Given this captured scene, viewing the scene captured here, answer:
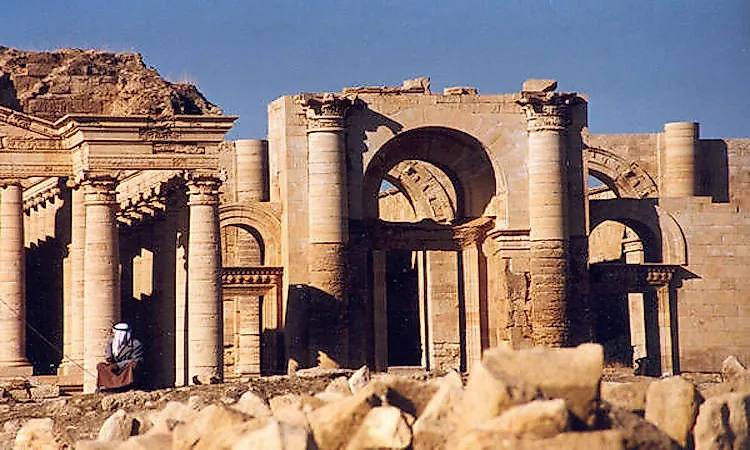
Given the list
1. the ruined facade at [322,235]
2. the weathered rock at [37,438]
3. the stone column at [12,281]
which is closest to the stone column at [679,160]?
the ruined facade at [322,235]

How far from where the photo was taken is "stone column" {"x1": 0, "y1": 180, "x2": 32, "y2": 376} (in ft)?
109

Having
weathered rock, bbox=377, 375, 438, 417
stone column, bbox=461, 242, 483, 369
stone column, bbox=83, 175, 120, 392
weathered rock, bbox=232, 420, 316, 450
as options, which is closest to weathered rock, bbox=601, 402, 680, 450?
weathered rock, bbox=377, 375, 438, 417

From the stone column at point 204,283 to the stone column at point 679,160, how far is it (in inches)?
722

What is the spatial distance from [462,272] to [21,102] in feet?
34.5

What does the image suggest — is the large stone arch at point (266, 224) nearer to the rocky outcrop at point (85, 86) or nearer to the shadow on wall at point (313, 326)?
the shadow on wall at point (313, 326)

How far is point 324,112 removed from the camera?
38938 mm

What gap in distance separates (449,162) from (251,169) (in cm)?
608

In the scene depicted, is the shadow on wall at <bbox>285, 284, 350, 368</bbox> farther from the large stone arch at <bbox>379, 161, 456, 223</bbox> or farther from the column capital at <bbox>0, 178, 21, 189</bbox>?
the column capital at <bbox>0, 178, 21, 189</bbox>

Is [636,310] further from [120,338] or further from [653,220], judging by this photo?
[120,338]

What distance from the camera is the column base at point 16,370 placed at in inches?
1286

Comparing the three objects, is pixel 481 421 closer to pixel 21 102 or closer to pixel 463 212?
pixel 21 102

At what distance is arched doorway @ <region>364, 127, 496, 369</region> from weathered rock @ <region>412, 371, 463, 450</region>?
81.4 ft

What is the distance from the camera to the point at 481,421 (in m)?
13.6

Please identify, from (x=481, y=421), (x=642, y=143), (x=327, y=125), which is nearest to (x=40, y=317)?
(x=327, y=125)
